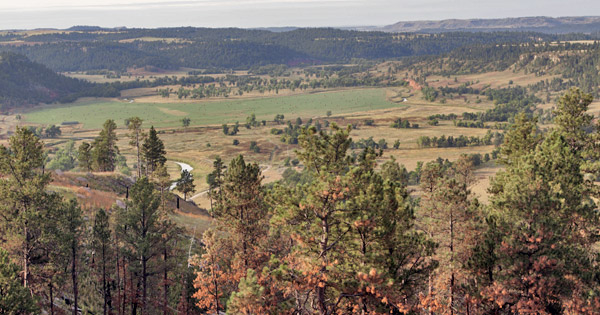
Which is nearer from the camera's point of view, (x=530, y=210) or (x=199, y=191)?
(x=530, y=210)

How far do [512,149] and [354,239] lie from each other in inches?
1233

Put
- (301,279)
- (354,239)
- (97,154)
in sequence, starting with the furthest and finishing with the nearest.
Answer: (97,154) → (354,239) → (301,279)

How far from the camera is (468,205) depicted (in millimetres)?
32562

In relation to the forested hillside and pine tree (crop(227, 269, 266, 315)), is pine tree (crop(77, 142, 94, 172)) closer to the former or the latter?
the forested hillside

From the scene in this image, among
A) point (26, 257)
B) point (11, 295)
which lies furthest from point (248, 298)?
point (26, 257)

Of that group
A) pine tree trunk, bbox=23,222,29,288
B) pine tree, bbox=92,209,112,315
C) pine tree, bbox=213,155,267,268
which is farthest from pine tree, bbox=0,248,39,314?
pine tree, bbox=213,155,267,268

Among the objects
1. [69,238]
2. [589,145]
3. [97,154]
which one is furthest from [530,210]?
[97,154]

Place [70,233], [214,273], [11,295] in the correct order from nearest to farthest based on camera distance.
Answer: [11,295], [214,273], [70,233]

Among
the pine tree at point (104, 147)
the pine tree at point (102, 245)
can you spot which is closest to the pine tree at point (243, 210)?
the pine tree at point (102, 245)

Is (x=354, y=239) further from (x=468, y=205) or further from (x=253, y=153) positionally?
(x=253, y=153)

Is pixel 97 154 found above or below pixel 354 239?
below

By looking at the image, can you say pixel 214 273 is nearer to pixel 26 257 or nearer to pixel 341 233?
pixel 341 233

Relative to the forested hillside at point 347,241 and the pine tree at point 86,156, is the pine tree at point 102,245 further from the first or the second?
the pine tree at point 86,156

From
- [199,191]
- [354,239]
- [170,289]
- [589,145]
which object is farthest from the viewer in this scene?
[199,191]
